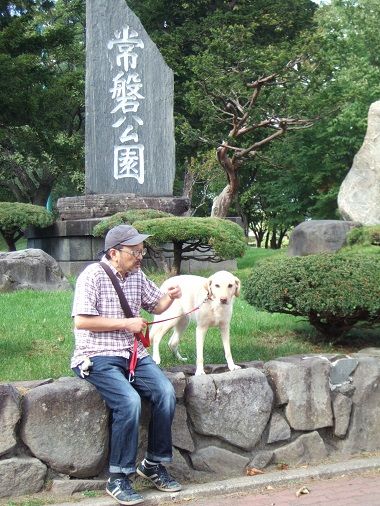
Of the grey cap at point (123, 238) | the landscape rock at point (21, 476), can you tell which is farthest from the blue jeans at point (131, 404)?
the grey cap at point (123, 238)

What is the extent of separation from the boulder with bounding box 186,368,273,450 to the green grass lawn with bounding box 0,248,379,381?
912 mm

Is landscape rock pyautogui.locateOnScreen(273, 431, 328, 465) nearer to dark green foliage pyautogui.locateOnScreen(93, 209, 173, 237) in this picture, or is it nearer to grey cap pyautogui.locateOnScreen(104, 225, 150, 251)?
grey cap pyautogui.locateOnScreen(104, 225, 150, 251)

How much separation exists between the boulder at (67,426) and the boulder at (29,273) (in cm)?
645

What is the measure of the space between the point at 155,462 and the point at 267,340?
110 inches

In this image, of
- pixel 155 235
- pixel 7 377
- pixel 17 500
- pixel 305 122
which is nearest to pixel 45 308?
pixel 155 235

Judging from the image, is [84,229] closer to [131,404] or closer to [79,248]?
[79,248]

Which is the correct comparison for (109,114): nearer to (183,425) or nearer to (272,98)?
(272,98)

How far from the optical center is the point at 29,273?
1112 cm

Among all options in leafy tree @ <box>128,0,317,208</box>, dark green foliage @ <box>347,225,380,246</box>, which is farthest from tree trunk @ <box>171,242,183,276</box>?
leafy tree @ <box>128,0,317,208</box>

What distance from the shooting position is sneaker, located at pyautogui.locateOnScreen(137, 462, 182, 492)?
15.2 feet

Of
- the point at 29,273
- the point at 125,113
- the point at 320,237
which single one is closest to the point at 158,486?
the point at 29,273

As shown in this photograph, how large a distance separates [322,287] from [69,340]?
248cm

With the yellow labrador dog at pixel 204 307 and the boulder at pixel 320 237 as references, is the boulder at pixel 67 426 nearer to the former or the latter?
the yellow labrador dog at pixel 204 307

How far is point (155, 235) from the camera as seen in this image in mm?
10594
